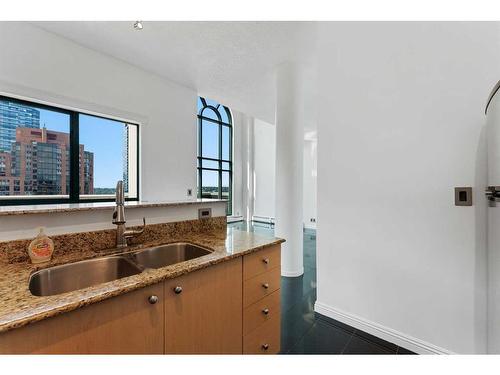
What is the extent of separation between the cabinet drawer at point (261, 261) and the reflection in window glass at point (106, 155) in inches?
115

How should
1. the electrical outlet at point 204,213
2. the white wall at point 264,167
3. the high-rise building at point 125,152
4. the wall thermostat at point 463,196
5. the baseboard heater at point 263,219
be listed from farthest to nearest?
the white wall at point 264,167 → the baseboard heater at point 263,219 → the high-rise building at point 125,152 → the electrical outlet at point 204,213 → the wall thermostat at point 463,196

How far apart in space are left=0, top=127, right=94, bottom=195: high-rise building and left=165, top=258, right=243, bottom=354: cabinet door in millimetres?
2910

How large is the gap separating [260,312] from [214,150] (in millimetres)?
5814

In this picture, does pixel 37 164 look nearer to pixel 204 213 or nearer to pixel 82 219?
pixel 82 219

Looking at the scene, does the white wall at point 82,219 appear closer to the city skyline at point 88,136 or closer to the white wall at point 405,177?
the white wall at point 405,177

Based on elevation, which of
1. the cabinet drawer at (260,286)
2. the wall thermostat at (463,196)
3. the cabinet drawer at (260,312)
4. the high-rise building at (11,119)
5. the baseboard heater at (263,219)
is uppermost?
the high-rise building at (11,119)

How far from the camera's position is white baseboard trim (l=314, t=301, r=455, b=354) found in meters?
1.64

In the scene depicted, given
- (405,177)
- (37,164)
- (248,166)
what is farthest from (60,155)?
(248,166)

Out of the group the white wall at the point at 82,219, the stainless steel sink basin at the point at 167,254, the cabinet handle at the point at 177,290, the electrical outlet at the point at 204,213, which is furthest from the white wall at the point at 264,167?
the cabinet handle at the point at 177,290

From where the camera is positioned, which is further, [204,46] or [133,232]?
[204,46]

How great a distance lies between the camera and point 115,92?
3297mm

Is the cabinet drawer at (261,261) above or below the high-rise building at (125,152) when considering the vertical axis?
below

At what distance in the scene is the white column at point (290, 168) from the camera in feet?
10.1

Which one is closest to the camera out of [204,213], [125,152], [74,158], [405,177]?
[405,177]
